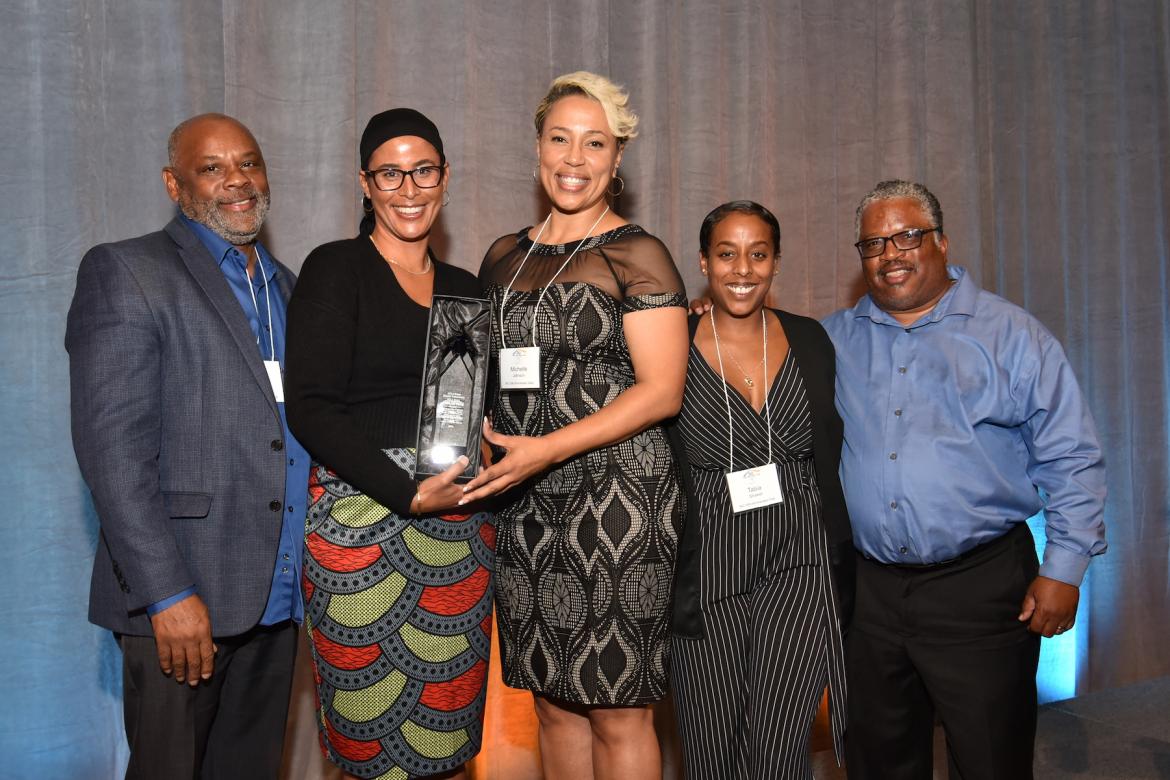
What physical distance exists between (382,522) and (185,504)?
1.43 ft

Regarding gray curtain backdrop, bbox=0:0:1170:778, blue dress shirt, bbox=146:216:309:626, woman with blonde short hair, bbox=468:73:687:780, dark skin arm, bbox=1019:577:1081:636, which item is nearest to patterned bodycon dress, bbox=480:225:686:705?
woman with blonde short hair, bbox=468:73:687:780

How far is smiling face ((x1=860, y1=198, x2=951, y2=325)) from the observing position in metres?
2.58

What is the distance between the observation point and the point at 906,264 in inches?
101

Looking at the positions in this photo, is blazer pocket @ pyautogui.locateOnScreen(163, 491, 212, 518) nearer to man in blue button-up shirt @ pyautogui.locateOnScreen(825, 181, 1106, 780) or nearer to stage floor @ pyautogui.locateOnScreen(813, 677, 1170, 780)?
man in blue button-up shirt @ pyautogui.locateOnScreen(825, 181, 1106, 780)

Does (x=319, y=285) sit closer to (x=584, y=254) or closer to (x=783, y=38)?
(x=584, y=254)

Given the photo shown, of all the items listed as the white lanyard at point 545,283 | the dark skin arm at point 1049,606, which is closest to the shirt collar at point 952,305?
the dark skin arm at point 1049,606

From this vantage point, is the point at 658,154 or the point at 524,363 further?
the point at 658,154

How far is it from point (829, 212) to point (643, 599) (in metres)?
2.46

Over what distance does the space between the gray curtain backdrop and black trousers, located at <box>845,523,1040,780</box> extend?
1.68 metres

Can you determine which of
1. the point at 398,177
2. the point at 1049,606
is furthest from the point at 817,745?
the point at 398,177

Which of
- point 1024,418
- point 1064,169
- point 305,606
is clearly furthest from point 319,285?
point 1064,169

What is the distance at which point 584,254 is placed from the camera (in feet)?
7.37

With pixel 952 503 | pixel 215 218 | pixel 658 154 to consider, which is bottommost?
pixel 952 503

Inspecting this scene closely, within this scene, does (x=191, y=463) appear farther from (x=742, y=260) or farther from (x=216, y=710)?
(x=742, y=260)
